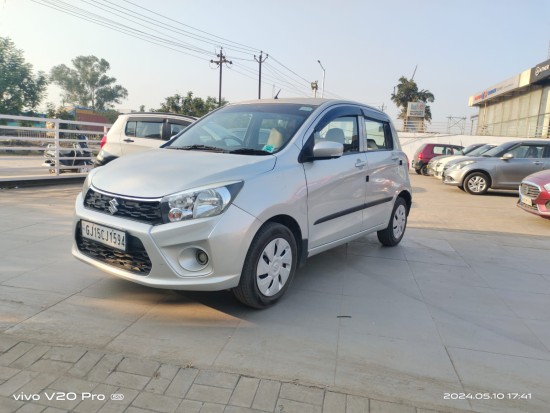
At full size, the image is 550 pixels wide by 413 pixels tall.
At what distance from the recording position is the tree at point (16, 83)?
1674 inches

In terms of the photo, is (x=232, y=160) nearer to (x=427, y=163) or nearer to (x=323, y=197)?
(x=323, y=197)

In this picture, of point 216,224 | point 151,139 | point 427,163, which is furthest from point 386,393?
point 427,163

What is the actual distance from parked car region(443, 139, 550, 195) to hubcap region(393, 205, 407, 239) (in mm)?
7773

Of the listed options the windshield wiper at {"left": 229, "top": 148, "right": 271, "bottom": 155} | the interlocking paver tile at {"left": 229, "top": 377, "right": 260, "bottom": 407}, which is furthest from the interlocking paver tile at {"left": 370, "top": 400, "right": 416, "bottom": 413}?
the windshield wiper at {"left": 229, "top": 148, "right": 271, "bottom": 155}

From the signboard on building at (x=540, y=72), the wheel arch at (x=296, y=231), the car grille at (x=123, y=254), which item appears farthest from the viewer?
the signboard on building at (x=540, y=72)

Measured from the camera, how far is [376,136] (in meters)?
5.10

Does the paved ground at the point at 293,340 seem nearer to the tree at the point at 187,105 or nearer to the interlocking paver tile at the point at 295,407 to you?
the interlocking paver tile at the point at 295,407

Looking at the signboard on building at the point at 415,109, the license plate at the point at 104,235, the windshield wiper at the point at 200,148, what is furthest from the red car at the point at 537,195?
the signboard on building at the point at 415,109

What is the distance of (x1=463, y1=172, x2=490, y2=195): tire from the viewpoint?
1226 cm

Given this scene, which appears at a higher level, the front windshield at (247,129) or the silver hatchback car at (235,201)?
the front windshield at (247,129)

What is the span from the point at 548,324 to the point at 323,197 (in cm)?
217

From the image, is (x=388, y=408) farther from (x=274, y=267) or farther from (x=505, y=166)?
(x=505, y=166)

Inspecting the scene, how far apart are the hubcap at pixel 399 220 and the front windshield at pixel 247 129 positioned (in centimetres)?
222

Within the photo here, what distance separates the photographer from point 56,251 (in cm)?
465
